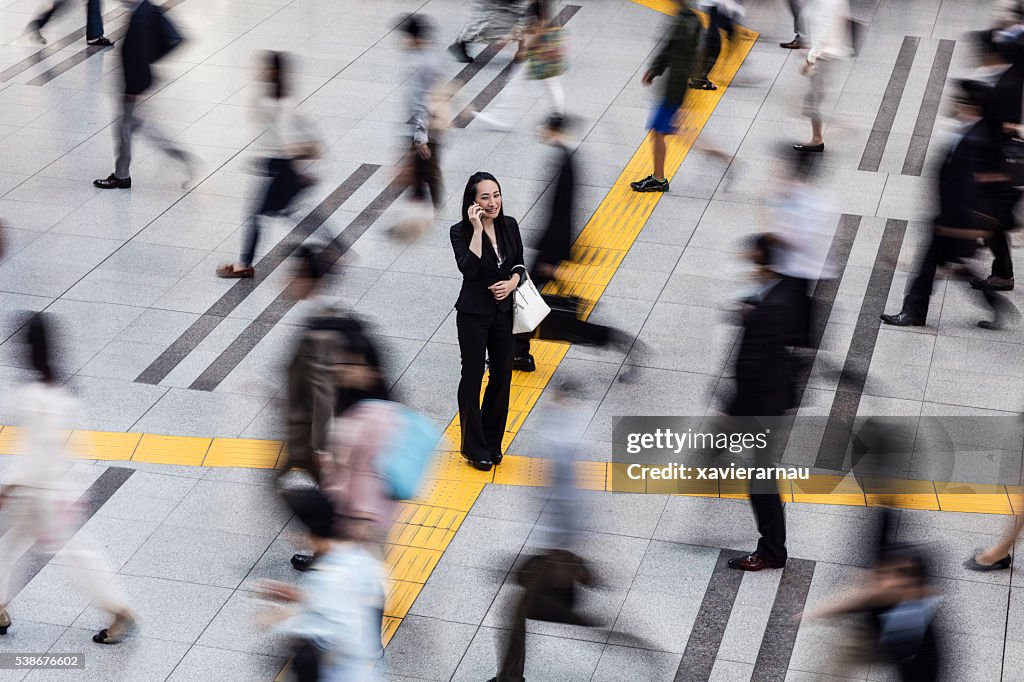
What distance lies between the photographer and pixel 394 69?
13875 millimetres

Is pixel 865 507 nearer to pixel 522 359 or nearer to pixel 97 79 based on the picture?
pixel 522 359

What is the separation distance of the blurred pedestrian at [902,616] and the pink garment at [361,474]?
193cm

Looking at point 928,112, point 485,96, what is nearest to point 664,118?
point 485,96

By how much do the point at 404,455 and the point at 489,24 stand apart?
892cm

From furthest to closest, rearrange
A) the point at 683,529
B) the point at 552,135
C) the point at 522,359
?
the point at 552,135 → the point at 522,359 → the point at 683,529

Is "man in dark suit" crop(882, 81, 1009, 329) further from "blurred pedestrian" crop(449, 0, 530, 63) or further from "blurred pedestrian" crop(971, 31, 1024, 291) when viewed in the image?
"blurred pedestrian" crop(449, 0, 530, 63)

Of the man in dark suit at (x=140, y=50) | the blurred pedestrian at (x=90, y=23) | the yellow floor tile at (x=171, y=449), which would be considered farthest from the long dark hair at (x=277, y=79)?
the blurred pedestrian at (x=90, y=23)

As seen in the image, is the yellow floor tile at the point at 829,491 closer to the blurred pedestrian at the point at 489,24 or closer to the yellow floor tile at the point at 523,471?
the yellow floor tile at the point at 523,471

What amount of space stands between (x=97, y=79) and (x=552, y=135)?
624cm

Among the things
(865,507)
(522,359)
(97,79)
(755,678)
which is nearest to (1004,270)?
(865,507)

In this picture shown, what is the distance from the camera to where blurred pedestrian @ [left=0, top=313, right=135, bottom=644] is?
236 inches

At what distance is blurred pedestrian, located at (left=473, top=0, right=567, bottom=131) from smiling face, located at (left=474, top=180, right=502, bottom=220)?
4190mm

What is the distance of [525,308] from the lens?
7.39m

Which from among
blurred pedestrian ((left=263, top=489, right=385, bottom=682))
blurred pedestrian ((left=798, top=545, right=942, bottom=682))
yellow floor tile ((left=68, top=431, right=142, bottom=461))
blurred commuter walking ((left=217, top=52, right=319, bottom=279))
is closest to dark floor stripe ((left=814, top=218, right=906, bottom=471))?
blurred pedestrian ((left=798, top=545, right=942, bottom=682))
